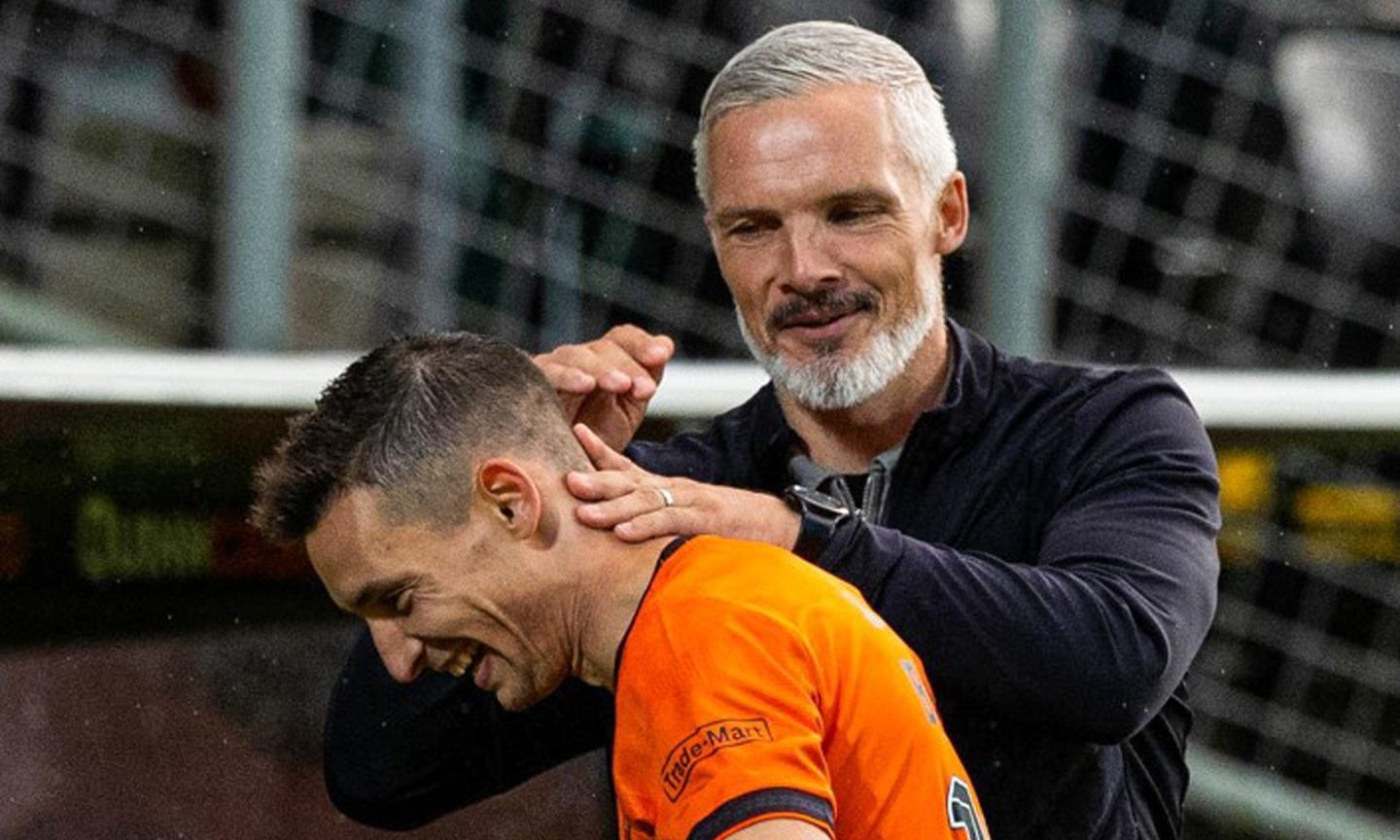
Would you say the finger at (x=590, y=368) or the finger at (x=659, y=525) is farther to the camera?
the finger at (x=590, y=368)

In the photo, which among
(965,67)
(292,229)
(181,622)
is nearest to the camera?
(181,622)

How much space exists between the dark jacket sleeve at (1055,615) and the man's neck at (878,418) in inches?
10.9

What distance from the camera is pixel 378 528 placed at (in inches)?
103

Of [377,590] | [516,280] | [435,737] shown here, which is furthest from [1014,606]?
[516,280]

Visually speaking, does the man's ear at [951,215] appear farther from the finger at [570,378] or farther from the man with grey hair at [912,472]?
the finger at [570,378]

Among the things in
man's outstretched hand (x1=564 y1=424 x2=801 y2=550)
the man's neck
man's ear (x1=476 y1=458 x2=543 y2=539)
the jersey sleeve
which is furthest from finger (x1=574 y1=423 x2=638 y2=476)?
the man's neck

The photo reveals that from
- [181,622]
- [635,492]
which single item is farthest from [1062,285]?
[635,492]

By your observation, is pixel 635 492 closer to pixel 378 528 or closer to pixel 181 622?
pixel 378 528

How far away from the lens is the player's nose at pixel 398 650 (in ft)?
9.46

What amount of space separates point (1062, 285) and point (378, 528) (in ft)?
8.50

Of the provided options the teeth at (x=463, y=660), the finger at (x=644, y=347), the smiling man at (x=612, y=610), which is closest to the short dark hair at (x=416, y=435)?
the smiling man at (x=612, y=610)

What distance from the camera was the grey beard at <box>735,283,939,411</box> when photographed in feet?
9.95

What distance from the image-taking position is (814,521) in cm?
271

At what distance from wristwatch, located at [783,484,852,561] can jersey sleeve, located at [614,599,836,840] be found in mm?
258
